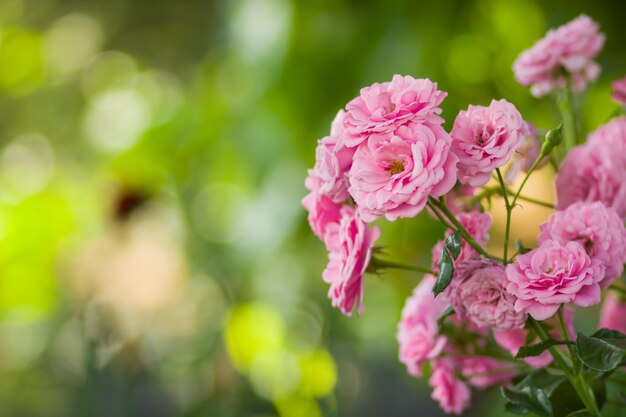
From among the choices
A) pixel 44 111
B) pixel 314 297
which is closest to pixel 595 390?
pixel 314 297

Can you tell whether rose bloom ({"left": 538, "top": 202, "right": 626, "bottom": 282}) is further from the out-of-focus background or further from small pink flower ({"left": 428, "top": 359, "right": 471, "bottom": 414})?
the out-of-focus background

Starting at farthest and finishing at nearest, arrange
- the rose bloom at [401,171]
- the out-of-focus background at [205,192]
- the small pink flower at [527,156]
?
the out-of-focus background at [205,192] < the small pink flower at [527,156] < the rose bloom at [401,171]

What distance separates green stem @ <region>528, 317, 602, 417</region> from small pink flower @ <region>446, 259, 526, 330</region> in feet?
0.05

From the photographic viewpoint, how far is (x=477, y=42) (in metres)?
1.11

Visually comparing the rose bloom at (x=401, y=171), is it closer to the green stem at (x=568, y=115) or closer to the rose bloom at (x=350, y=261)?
the rose bloom at (x=350, y=261)

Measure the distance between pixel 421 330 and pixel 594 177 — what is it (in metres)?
0.11

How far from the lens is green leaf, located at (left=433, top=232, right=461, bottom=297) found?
290 millimetres

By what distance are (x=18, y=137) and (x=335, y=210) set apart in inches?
73.4

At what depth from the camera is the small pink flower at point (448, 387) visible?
40 centimetres

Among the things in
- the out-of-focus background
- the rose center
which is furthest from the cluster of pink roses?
the out-of-focus background

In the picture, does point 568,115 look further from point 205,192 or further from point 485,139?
point 205,192

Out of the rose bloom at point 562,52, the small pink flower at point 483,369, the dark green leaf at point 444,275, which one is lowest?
the small pink flower at point 483,369

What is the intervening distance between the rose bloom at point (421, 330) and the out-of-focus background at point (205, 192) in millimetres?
487

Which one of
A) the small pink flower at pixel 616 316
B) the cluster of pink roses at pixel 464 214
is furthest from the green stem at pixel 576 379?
the small pink flower at pixel 616 316
